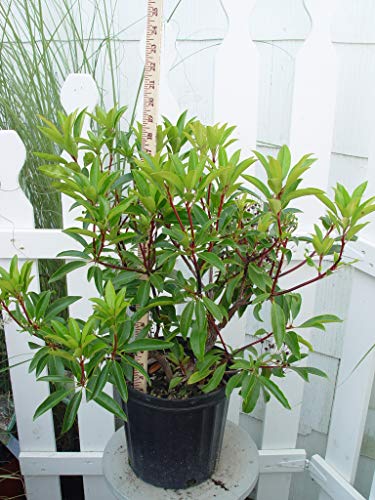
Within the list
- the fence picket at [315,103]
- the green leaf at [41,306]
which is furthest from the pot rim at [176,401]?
the fence picket at [315,103]

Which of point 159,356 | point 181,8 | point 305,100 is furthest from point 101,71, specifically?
point 159,356

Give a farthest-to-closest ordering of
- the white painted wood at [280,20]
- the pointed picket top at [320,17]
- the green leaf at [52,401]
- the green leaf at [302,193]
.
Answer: the white painted wood at [280,20] → the pointed picket top at [320,17] → the green leaf at [52,401] → the green leaf at [302,193]

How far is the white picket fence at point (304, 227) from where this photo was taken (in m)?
1.19

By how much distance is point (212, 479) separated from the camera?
3.43 ft

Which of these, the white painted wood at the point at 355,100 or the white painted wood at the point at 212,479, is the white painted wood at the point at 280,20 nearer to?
the white painted wood at the point at 355,100

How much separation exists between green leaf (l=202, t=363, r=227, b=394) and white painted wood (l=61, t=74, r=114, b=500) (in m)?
0.51

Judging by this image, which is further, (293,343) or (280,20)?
(280,20)

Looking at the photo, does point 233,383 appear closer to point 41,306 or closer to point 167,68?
point 41,306

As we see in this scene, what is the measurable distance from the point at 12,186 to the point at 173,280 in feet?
1.80

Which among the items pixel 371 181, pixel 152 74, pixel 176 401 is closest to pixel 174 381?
pixel 176 401

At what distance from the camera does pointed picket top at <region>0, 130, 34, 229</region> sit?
3.96 feet

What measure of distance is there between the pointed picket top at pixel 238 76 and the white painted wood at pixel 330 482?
0.90 meters

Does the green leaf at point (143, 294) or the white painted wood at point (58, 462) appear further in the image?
the white painted wood at point (58, 462)

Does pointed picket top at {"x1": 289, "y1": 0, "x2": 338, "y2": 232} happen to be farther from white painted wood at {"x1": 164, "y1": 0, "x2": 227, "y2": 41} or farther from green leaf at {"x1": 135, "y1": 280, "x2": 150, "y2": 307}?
green leaf at {"x1": 135, "y1": 280, "x2": 150, "y2": 307}
